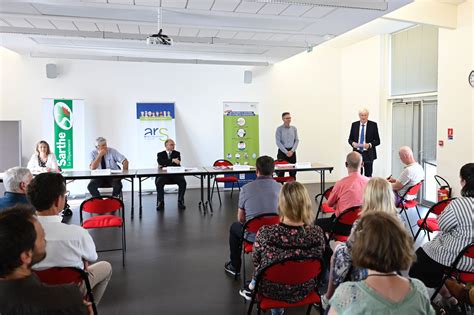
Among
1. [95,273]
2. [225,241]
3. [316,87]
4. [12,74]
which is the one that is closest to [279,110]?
[316,87]

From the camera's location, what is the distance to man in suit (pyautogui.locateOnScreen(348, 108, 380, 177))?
7.04 meters

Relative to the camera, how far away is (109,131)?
8656 millimetres

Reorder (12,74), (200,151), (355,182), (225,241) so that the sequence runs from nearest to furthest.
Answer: (355,182), (225,241), (12,74), (200,151)

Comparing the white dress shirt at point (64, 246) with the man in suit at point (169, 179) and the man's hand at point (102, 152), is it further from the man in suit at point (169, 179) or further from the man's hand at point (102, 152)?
the man in suit at point (169, 179)

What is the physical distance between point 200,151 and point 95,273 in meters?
6.61

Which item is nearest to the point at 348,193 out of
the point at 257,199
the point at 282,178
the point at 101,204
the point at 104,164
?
the point at 257,199

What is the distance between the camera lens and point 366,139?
7148 mm

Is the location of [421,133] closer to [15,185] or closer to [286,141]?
[286,141]

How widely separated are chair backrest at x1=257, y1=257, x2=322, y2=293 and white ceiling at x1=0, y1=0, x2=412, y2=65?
11.3 ft

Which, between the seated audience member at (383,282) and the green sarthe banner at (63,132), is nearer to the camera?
the seated audience member at (383,282)

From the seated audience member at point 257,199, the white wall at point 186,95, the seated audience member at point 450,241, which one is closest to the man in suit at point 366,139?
the white wall at point 186,95

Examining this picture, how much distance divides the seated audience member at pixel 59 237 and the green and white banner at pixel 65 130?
5941 mm

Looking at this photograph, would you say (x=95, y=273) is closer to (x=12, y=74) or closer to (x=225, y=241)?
(x=225, y=241)

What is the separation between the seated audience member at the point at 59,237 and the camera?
7.50ft
